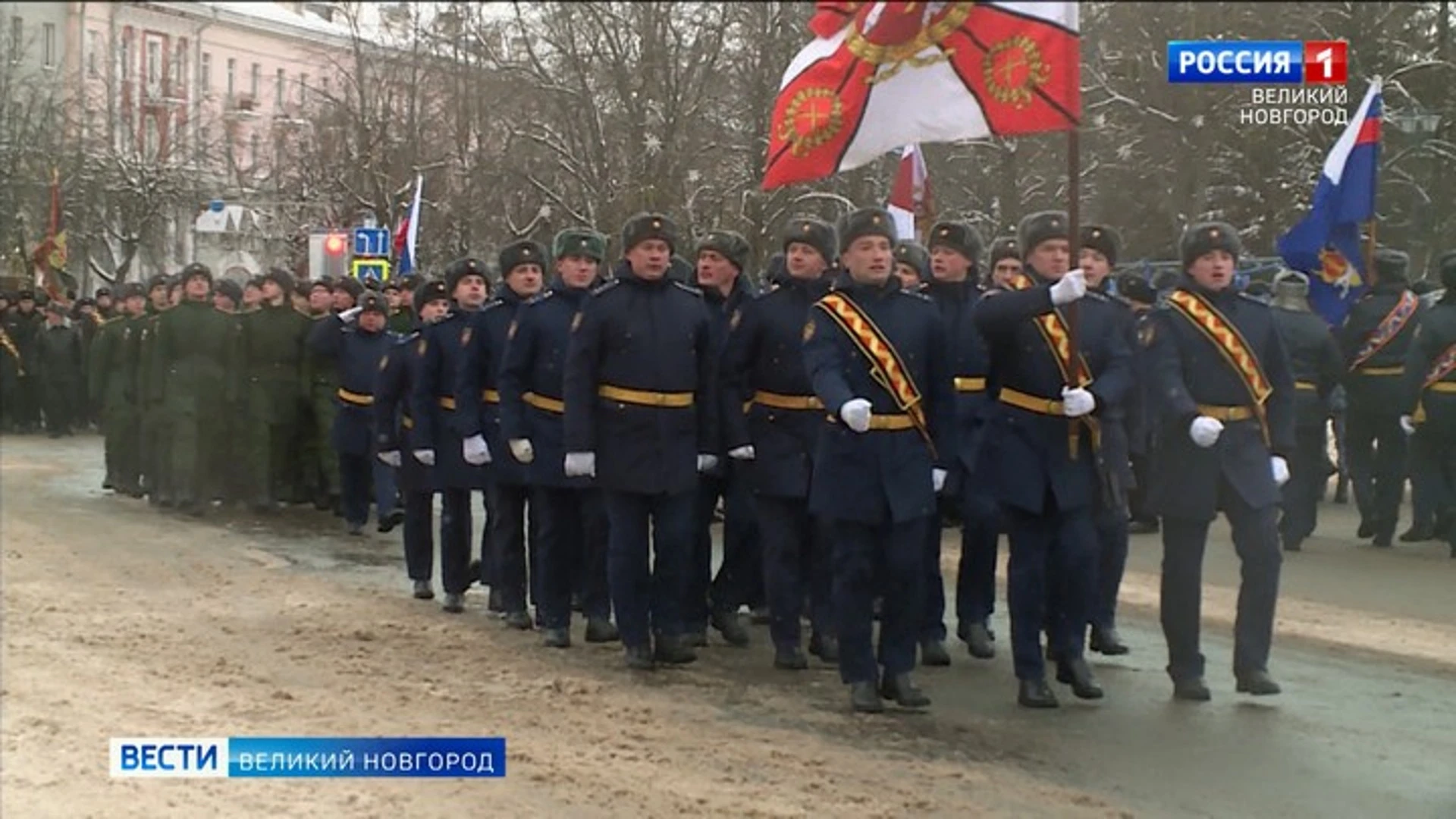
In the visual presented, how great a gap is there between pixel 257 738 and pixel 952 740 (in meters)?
2.55

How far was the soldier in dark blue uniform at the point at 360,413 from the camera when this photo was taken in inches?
502

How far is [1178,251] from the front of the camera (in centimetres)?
629

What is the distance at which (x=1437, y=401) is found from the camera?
26.8ft

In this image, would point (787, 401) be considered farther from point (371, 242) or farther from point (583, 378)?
point (371, 242)

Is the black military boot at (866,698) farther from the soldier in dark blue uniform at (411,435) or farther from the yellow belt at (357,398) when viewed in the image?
the yellow belt at (357,398)

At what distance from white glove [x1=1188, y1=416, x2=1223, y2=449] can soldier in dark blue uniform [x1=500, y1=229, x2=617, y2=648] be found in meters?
2.89

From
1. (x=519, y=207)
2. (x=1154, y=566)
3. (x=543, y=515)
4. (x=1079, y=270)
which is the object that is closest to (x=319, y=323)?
(x=519, y=207)

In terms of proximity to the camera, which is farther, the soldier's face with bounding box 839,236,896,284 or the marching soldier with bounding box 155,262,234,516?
the marching soldier with bounding box 155,262,234,516

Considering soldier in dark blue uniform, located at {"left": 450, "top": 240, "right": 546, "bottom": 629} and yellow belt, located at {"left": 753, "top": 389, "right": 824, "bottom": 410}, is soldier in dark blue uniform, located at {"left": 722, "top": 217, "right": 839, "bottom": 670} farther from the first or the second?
soldier in dark blue uniform, located at {"left": 450, "top": 240, "right": 546, "bottom": 629}

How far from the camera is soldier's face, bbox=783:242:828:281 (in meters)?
7.61

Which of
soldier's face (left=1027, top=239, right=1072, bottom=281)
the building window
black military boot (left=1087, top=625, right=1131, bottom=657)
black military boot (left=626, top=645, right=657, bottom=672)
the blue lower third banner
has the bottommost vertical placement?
the blue lower third banner

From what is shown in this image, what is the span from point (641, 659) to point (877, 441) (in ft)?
5.61

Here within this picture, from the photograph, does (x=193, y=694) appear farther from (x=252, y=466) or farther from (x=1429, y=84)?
(x=252, y=466)

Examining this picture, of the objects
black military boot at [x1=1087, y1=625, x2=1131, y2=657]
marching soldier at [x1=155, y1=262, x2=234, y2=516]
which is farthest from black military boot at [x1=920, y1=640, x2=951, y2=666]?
marching soldier at [x1=155, y1=262, x2=234, y2=516]
